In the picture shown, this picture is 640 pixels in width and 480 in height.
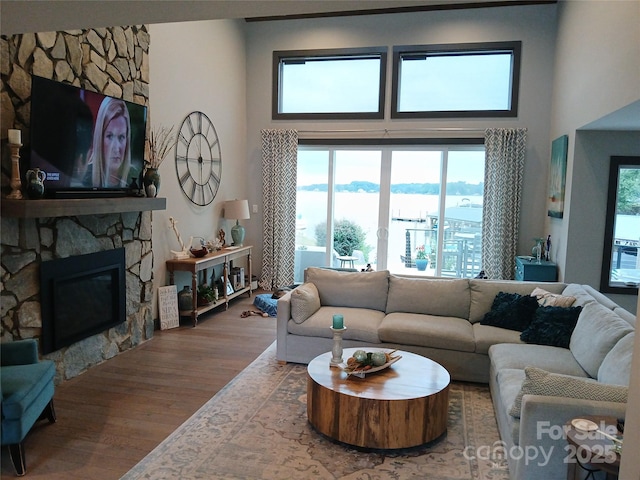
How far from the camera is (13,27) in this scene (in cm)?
212

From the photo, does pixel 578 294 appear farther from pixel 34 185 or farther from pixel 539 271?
pixel 34 185

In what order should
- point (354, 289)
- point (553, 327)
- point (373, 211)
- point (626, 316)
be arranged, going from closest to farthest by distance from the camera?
point (626, 316), point (553, 327), point (354, 289), point (373, 211)

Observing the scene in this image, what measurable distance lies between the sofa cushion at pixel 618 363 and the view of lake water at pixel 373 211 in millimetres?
4171

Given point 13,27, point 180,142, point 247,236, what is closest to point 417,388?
point 13,27

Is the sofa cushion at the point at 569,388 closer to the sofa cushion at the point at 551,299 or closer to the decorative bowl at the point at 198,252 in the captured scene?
the sofa cushion at the point at 551,299

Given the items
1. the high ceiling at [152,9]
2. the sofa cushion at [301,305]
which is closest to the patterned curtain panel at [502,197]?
the sofa cushion at [301,305]

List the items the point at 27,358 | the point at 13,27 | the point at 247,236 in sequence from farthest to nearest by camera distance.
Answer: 1. the point at 247,236
2. the point at 27,358
3. the point at 13,27

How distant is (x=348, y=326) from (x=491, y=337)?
3.88ft

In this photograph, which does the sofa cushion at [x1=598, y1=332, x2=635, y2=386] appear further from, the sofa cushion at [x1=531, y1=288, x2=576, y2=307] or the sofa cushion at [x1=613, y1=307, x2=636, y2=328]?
the sofa cushion at [x1=531, y1=288, x2=576, y2=307]

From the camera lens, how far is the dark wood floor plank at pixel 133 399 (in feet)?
8.68

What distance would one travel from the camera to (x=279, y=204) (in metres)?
7.16

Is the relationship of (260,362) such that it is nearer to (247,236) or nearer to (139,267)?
(139,267)

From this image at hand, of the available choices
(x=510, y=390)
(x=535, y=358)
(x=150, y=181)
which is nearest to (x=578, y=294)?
(x=535, y=358)

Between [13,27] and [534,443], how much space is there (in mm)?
3143
